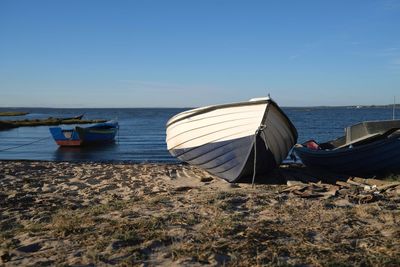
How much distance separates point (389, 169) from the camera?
10219mm

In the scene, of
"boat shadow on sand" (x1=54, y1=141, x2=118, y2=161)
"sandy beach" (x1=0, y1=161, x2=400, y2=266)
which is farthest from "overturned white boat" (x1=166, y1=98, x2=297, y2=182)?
"boat shadow on sand" (x1=54, y1=141, x2=118, y2=161)

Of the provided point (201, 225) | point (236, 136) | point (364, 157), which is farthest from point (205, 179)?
point (201, 225)

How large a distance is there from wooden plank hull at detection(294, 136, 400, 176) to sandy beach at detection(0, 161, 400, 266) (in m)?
0.78

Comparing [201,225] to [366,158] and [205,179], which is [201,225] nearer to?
[205,179]

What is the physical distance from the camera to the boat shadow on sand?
19.8 meters

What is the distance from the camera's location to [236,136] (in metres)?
9.46

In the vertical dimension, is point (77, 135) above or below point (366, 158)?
below

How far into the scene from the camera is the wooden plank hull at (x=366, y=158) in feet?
32.2

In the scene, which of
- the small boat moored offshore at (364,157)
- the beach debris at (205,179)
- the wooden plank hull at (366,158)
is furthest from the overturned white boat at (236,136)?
the wooden plank hull at (366,158)

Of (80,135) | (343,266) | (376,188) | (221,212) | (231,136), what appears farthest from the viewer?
(80,135)

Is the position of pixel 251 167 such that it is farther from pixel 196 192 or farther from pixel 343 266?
pixel 343 266

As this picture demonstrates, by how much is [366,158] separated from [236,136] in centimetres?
327

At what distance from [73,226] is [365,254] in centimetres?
349

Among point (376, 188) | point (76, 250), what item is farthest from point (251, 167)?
point (76, 250)
